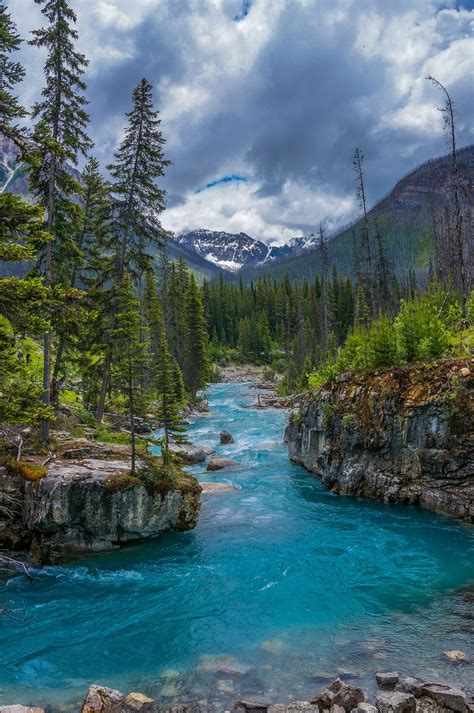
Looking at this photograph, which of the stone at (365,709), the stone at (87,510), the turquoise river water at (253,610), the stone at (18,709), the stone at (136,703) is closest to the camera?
the stone at (365,709)

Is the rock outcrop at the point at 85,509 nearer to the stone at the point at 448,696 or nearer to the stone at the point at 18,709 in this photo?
the stone at the point at 18,709

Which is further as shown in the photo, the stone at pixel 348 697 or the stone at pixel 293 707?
the stone at pixel 348 697

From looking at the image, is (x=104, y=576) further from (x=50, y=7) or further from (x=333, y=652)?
(x=50, y=7)

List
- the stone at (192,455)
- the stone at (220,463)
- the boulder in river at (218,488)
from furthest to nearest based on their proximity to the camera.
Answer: the stone at (192,455) → the stone at (220,463) → the boulder in river at (218,488)

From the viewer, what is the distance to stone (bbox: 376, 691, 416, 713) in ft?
21.8

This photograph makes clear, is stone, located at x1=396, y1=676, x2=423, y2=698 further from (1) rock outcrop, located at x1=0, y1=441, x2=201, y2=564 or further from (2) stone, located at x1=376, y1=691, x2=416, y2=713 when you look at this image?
(1) rock outcrop, located at x1=0, y1=441, x2=201, y2=564

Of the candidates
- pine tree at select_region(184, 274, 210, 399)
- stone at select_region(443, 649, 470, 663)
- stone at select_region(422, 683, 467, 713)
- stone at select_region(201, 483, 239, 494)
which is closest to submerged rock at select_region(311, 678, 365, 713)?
stone at select_region(422, 683, 467, 713)

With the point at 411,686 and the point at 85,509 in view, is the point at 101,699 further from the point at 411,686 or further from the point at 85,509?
the point at 85,509

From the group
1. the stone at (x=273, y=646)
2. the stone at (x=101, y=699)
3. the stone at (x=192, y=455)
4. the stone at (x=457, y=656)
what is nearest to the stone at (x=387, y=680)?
the stone at (x=457, y=656)

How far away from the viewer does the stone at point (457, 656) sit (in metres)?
8.11

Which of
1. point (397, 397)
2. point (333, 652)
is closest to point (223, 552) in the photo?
point (333, 652)

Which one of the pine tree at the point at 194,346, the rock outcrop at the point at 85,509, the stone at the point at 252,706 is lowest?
the stone at the point at 252,706

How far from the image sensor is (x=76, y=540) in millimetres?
13398

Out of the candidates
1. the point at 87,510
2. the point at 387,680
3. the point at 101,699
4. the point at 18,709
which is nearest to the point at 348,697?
the point at 387,680
